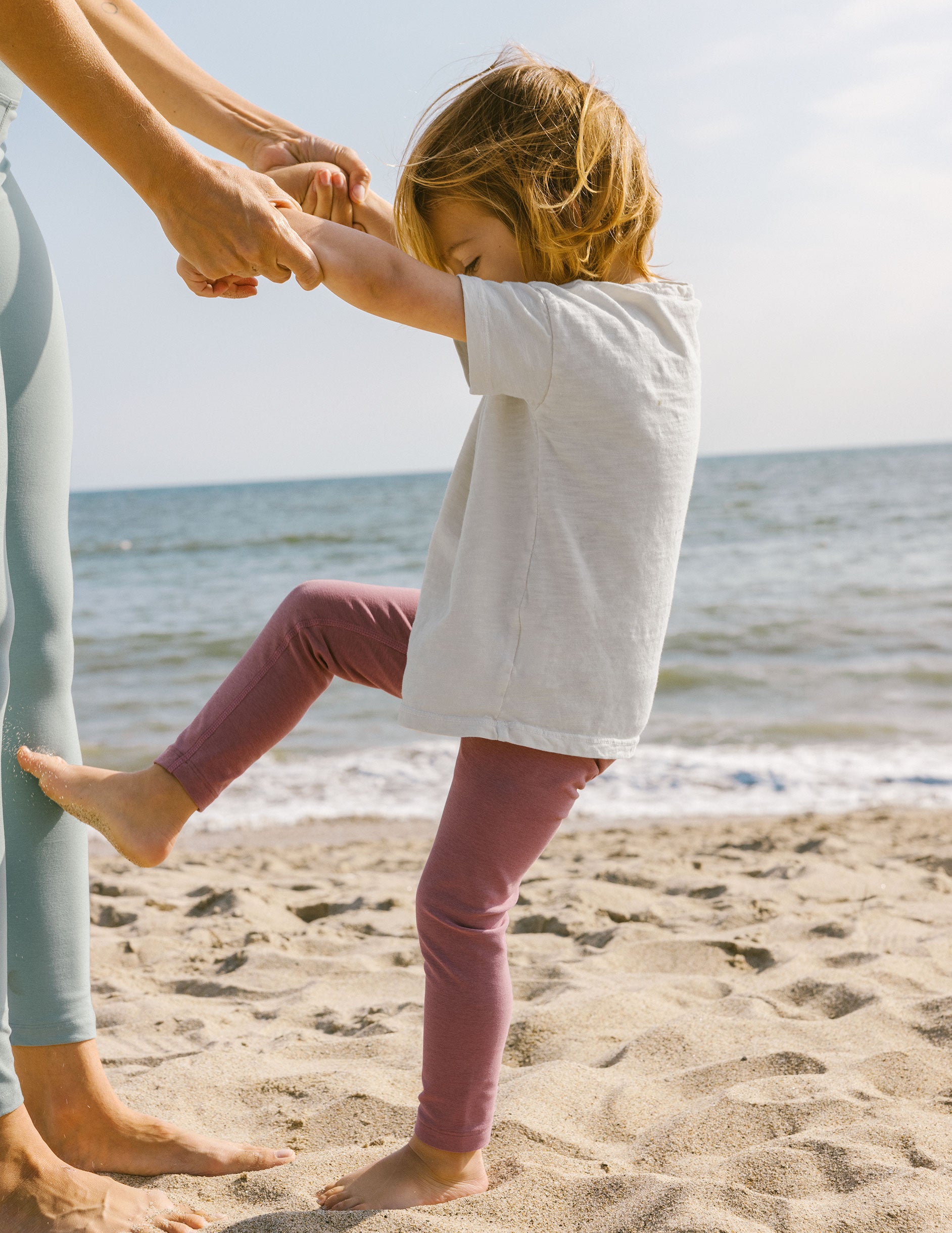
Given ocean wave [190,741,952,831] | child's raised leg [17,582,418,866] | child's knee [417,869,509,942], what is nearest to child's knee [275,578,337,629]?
child's raised leg [17,582,418,866]

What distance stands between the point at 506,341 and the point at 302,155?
3.16 ft

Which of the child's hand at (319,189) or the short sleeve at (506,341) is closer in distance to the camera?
the short sleeve at (506,341)

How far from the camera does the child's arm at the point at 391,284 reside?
1.42 metres

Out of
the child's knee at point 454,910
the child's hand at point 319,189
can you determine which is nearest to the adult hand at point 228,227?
the child's hand at point 319,189

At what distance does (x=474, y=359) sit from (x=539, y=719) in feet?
1.68

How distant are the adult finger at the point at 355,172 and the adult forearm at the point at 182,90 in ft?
0.57

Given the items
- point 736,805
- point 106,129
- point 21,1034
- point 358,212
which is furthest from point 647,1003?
point 736,805

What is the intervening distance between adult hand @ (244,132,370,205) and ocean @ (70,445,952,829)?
137 inches

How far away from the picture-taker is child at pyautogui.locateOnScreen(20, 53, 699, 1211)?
1.45 metres

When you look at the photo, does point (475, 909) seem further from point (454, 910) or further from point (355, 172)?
point (355, 172)

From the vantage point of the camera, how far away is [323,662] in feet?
5.87

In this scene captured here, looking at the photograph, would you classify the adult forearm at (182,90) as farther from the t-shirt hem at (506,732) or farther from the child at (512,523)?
the t-shirt hem at (506,732)

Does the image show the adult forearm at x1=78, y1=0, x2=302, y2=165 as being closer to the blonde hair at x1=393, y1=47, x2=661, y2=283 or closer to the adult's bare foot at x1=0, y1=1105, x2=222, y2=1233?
the blonde hair at x1=393, y1=47, x2=661, y2=283

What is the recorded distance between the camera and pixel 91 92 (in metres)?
1.33
